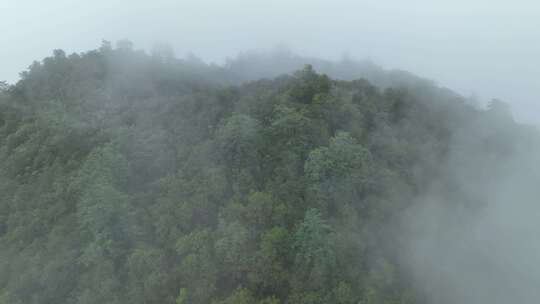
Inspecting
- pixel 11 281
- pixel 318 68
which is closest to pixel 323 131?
pixel 11 281

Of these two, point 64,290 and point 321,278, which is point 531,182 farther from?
point 64,290

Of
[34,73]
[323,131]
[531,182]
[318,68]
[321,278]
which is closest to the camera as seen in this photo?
[321,278]

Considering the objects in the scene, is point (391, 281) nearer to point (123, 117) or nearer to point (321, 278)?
point (321, 278)

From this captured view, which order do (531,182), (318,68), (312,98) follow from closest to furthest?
(312,98), (531,182), (318,68)

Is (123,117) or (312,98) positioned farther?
(123,117)

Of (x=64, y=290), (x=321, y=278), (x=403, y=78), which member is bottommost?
(x=64, y=290)

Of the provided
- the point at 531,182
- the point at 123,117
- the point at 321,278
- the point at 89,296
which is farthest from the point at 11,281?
the point at 531,182

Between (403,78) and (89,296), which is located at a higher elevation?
(403,78)
